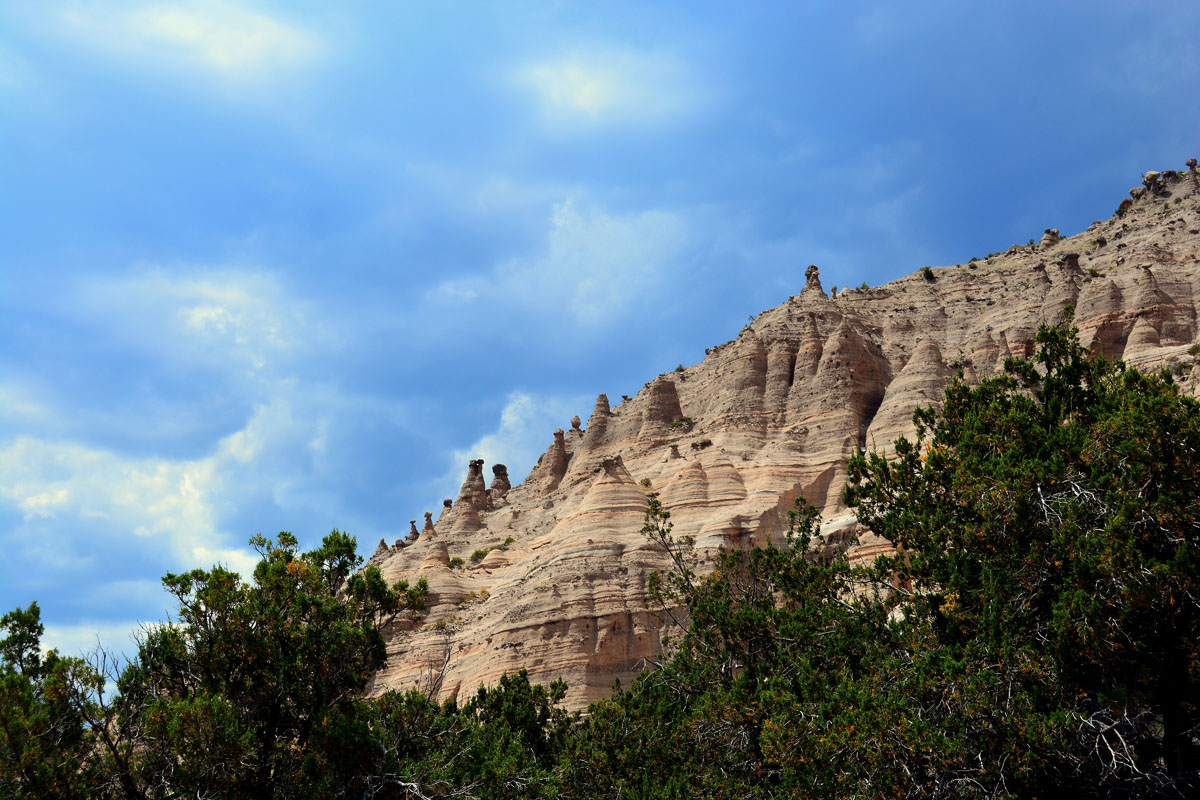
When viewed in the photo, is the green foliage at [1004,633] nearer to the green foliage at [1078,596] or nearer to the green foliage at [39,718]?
the green foliage at [1078,596]

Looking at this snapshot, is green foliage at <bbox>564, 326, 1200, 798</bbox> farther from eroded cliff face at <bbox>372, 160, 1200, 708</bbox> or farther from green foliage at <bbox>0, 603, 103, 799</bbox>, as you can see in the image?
eroded cliff face at <bbox>372, 160, 1200, 708</bbox>

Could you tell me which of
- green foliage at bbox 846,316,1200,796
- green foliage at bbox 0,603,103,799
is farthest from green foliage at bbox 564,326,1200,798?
green foliage at bbox 0,603,103,799

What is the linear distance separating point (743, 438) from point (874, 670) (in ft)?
147

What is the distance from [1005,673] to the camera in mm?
16734

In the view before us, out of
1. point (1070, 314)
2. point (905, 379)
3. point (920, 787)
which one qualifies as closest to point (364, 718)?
point (920, 787)

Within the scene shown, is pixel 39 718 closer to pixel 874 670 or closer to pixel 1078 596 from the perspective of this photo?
pixel 874 670

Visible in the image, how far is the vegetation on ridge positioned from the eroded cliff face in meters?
22.4

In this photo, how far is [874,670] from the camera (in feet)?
61.9

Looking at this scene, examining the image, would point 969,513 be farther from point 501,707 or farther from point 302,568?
point 501,707

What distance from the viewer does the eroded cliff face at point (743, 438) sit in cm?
4794

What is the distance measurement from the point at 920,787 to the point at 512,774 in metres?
11.1

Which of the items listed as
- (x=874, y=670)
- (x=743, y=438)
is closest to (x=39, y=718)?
(x=874, y=670)

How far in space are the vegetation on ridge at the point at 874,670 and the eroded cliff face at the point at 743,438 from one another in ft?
73.5

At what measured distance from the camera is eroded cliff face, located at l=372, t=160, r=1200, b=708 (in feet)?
157
